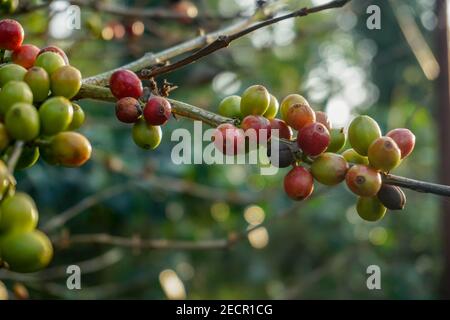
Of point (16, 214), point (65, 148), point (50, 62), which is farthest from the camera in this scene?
point (50, 62)

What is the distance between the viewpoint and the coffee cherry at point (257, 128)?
3.12 ft

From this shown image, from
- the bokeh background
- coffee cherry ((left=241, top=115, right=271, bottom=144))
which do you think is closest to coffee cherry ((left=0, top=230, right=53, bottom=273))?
coffee cherry ((left=241, top=115, right=271, bottom=144))

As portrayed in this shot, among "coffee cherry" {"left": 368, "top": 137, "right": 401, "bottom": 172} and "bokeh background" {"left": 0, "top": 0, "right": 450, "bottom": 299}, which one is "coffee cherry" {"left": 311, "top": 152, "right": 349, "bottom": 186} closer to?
"coffee cherry" {"left": 368, "top": 137, "right": 401, "bottom": 172}

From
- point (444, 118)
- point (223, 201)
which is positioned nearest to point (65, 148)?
point (223, 201)

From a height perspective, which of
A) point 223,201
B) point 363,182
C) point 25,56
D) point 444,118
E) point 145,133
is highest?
point 444,118

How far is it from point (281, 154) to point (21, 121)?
1.33ft

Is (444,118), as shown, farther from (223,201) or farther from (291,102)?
(291,102)

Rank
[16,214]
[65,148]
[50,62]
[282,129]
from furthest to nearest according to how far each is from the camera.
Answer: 1. [282,129]
2. [50,62]
3. [65,148]
4. [16,214]

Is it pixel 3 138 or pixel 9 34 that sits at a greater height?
pixel 9 34

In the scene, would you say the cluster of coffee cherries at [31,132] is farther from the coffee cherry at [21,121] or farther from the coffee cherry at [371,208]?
the coffee cherry at [371,208]

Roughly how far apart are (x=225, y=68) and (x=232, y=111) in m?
2.06

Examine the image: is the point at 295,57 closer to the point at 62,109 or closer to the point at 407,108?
the point at 407,108

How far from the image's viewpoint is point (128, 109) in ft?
3.05
